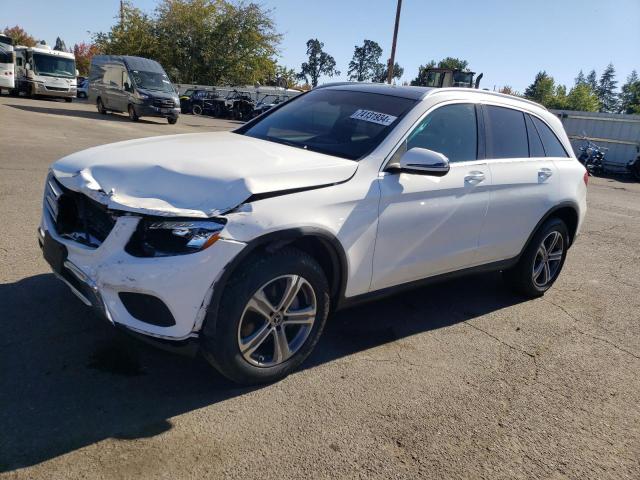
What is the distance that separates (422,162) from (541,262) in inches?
90.1

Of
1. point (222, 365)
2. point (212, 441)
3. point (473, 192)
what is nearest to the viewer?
point (212, 441)

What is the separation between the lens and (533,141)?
4.64 m

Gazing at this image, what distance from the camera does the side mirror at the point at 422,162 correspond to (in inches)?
128

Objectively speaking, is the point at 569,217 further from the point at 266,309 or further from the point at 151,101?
the point at 151,101

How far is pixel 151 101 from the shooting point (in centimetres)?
2083

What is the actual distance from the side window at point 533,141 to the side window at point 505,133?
0.06 m

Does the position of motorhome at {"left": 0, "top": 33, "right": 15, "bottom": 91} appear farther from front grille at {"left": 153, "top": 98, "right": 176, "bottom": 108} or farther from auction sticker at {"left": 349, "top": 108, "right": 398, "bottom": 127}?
auction sticker at {"left": 349, "top": 108, "right": 398, "bottom": 127}

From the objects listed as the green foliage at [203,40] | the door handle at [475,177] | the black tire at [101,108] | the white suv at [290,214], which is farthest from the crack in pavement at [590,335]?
the green foliage at [203,40]

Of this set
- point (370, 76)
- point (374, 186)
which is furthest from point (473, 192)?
point (370, 76)

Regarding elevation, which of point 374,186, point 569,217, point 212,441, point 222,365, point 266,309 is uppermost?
point 374,186

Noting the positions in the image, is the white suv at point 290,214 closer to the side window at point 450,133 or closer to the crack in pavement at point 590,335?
the side window at point 450,133

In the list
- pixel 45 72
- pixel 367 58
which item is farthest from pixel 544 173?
pixel 367 58

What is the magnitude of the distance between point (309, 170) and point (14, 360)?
6.47 feet

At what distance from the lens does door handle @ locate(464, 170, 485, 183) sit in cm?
386
